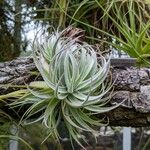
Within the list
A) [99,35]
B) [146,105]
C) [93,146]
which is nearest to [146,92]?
[146,105]

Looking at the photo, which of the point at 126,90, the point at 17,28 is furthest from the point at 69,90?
the point at 17,28

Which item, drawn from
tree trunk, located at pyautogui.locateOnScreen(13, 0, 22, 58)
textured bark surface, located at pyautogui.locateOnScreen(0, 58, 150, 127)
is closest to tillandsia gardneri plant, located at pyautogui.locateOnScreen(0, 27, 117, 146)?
textured bark surface, located at pyautogui.locateOnScreen(0, 58, 150, 127)

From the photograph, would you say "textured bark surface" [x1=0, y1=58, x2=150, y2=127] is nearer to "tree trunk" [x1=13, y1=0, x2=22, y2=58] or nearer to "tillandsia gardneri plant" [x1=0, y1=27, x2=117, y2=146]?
"tillandsia gardneri plant" [x1=0, y1=27, x2=117, y2=146]

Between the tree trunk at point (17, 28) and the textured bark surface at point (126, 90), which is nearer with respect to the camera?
the textured bark surface at point (126, 90)

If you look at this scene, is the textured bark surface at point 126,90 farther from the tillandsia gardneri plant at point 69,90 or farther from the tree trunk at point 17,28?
the tree trunk at point 17,28

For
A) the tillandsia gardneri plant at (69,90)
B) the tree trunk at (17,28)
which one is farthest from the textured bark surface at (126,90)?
the tree trunk at (17,28)

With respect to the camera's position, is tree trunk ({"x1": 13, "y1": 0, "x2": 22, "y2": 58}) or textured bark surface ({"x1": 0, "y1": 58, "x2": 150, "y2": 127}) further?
tree trunk ({"x1": 13, "y1": 0, "x2": 22, "y2": 58})
